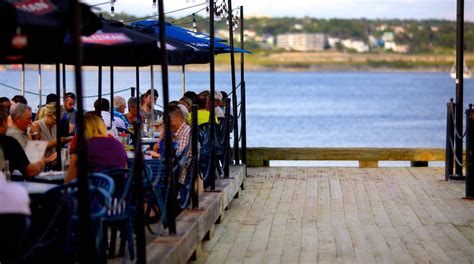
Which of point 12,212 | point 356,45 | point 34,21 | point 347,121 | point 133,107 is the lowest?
point 347,121

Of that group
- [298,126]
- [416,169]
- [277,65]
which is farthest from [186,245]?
[277,65]

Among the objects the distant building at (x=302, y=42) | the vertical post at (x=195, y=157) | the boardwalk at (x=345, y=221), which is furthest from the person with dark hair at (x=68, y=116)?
the distant building at (x=302, y=42)

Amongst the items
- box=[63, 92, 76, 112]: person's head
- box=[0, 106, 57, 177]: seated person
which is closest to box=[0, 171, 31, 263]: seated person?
box=[0, 106, 57, 177]: seated person

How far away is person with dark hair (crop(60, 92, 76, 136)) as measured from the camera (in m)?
14.3

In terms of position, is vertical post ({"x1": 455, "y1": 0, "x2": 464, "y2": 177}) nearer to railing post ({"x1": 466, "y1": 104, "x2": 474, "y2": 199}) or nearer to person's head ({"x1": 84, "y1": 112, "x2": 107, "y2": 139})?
railing post ({"x1": 466, "y1": 104, "x2": 474, "y2": 199})

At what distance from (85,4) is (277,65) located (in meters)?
145

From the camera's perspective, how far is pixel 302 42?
396ft

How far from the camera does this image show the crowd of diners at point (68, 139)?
6.32m

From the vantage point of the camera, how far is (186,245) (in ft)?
28.3

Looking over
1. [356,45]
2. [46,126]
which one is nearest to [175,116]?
[46,126]

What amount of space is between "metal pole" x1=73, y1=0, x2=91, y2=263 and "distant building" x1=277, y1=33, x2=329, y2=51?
114692 millimetres

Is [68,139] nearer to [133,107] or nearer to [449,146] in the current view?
[133,107]

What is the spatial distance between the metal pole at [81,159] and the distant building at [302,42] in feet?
376

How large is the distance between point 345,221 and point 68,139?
→ 10.9 feet
